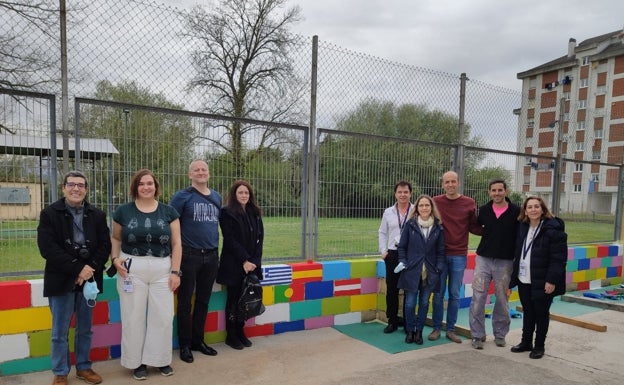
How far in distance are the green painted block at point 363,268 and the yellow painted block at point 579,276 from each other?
426 cm

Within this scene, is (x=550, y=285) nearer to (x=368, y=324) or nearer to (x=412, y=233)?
(x=412, y=233)

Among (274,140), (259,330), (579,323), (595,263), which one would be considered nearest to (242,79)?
(274,140)

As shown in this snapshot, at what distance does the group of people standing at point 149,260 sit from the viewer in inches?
126

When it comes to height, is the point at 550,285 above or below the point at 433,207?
below

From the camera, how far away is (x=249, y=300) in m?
4.09

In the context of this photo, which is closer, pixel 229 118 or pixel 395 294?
pixel 229 118

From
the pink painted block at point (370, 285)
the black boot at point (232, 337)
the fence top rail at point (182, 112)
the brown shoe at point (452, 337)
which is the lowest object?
the brown shoe at point (452, 337)

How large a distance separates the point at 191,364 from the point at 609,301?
19.8 feet

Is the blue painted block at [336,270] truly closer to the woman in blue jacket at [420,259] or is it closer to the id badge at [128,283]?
the woman in blue jacket at [420,259]

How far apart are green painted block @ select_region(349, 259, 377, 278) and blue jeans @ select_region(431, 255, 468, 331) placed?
832mm

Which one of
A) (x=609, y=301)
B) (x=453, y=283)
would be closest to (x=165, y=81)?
(x=453, y=283)

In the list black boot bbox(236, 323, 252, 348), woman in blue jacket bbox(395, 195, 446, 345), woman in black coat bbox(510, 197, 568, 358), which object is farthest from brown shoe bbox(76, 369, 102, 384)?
woman in black coat bbox(510, 197, 568, 358)

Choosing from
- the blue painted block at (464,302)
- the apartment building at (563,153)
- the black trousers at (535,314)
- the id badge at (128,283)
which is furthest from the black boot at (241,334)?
the apartment building at (563,153)

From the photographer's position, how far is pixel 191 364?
3.77 meters
